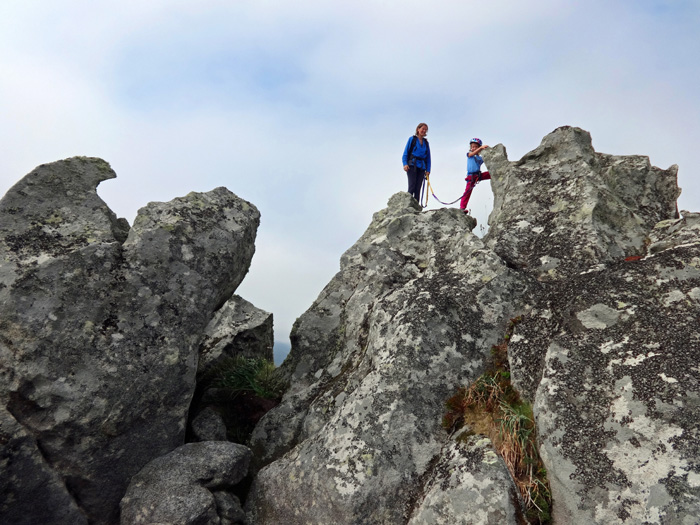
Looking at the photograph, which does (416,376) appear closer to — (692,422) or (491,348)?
(491,348)

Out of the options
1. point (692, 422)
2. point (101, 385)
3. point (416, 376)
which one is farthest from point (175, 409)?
point (692, 422)

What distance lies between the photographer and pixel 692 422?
20.3ft

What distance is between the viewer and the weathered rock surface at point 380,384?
7.68 meters

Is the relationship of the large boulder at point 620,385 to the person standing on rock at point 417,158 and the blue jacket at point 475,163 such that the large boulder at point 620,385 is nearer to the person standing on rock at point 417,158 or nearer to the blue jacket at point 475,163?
the blue jacket at point 475,163

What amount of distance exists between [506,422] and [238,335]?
8.02 metres

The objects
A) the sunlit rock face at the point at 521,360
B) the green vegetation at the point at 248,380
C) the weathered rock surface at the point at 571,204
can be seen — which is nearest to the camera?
the sunlit rock face at the point at 521,360

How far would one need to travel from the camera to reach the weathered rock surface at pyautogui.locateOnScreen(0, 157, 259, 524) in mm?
8055

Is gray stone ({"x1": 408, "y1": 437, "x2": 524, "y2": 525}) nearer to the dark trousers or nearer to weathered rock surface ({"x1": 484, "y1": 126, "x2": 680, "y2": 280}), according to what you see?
weathered rock surface ({"x1": 484, "y1": 126, "x2": 680, "y2": 280})

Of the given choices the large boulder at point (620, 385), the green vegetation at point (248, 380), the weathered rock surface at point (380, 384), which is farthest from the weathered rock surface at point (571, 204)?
the green vegetation at point (248, 380)

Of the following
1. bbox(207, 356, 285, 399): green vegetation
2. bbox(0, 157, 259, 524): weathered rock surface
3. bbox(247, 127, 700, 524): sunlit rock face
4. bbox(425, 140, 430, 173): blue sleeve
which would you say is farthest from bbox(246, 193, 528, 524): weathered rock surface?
bbox(425, 140, 430, 173): blue sleeve

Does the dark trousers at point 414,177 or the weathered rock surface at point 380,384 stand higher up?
the dark trousers at point 414,177

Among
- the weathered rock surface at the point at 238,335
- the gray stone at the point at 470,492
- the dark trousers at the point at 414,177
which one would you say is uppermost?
the dark trousers at the point at 414,177

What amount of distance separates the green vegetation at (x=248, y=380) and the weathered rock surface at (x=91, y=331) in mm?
1964

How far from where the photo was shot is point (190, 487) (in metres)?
8.28
